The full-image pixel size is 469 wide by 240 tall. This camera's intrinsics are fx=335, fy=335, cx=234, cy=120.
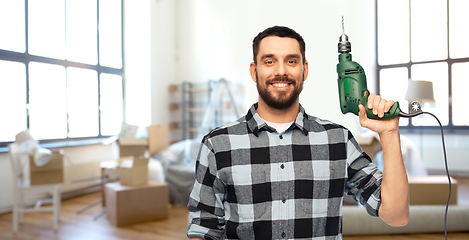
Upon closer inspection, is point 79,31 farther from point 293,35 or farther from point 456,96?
point 456,96

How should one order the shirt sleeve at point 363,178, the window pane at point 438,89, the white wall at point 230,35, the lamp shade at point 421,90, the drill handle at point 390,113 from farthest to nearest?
the window pane at point 438,89 < the lamp shade at point 421,90 < the white wall at point 230,35 < the shirt sleeve at point 363,178 < the drill handle at point 390,113

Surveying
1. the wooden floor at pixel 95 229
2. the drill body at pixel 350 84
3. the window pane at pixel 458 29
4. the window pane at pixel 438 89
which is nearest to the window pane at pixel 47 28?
the wooden floor at pixel 95 229

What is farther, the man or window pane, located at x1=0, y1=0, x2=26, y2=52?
window pane, located at x1=0, y1=0, x2=26, y2=52

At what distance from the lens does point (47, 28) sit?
4008mm

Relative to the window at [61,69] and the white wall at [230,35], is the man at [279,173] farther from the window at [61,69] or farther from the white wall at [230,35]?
the window at [61,69]

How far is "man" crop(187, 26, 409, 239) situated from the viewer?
899mm

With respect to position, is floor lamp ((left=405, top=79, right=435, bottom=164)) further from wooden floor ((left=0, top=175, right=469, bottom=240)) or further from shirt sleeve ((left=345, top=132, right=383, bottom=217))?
shirt sleeve ((left=345, top=132, right=383, bottom=217))

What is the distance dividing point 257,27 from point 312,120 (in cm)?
219

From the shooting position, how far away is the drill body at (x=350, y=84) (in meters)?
0.83

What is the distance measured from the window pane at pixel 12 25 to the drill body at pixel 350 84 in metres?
3.76

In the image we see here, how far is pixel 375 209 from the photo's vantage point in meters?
0.89

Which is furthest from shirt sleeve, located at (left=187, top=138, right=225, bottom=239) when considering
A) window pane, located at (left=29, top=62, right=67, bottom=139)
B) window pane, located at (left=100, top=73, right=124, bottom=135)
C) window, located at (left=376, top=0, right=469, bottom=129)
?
window, located at (left=376, top=0, right=469, bottom=129)

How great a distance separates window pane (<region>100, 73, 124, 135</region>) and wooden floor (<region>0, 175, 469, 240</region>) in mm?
1730

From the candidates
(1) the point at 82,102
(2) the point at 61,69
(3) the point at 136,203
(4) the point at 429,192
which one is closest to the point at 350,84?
(4) the point at 429,192
